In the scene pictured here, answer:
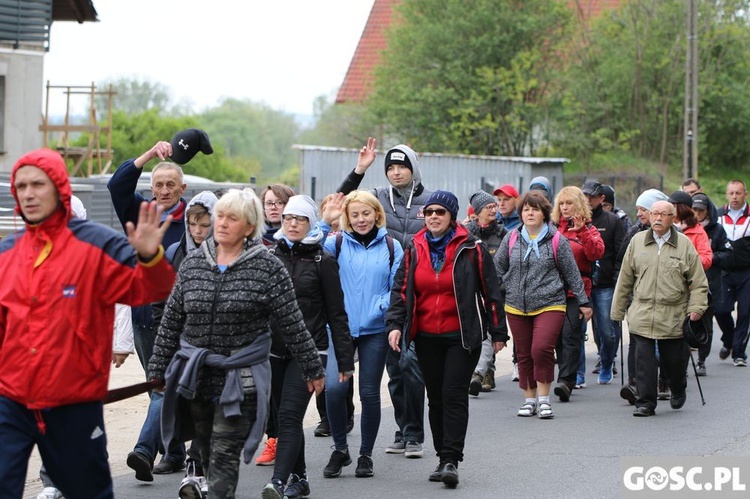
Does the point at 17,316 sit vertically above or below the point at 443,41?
below

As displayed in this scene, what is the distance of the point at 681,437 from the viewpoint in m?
9.76

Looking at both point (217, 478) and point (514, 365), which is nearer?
point (217, 478)

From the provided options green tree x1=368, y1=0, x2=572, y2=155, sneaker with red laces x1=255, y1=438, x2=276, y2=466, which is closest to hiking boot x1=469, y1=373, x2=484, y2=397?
sneaker with red laces x1=255, y1=438, x2=276, y2=466

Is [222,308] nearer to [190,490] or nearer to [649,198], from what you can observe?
[190,490]

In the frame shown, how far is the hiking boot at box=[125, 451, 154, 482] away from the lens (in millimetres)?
7910

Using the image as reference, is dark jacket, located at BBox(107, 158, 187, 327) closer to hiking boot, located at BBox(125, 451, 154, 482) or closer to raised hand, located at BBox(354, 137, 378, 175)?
hiking boot, located at BBox(125, 451, 154, 482)

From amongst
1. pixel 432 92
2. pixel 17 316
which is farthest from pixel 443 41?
pixel 17 316

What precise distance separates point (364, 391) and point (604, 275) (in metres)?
5.15

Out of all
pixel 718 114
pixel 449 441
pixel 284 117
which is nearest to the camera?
pixel 449 441

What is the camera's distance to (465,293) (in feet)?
27.0

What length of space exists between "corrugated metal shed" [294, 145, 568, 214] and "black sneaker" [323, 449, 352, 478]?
2204 cm

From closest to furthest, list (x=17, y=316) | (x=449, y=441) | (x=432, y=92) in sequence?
1. (x=17, y=316)
2. (x=449, y=441)
3. (x=432, y=92)

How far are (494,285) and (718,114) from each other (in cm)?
3780

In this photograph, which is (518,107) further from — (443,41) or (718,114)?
(718,114)
